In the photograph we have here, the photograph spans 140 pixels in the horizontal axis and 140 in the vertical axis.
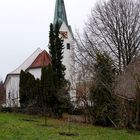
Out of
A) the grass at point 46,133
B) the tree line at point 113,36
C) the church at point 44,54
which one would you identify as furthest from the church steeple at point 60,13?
the grass at point 46,133

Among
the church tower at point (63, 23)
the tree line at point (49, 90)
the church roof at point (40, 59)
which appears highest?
the church tower at point (63, 23)

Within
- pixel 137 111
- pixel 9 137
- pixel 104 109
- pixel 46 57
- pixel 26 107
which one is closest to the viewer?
pixel 9 137

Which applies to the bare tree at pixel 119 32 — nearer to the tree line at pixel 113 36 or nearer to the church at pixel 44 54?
the tree line at pixel 113 36

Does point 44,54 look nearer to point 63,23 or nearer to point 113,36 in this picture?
point 63,23

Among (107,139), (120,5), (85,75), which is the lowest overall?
(107,139)

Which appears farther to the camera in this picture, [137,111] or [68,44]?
→ [68,44]

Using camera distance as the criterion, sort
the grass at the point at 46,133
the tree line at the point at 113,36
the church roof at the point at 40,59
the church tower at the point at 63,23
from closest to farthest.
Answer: the grass at the point at 46,133 → the tree line at the point at 113,36 → the church roof at the point at 40,59 → the church tower at the point at 63,23

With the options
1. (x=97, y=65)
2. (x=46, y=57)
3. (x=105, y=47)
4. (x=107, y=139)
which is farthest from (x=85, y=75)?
(x=46, y=57)

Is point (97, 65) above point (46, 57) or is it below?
below

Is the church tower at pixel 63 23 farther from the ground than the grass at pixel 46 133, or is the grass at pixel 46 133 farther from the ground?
the church tower at pixel 63 23

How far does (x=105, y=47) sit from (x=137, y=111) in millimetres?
19218

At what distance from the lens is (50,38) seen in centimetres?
4675

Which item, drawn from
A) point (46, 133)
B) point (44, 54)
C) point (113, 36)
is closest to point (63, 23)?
point (44, 54)

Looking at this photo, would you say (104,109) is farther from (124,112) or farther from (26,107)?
(26,107)
